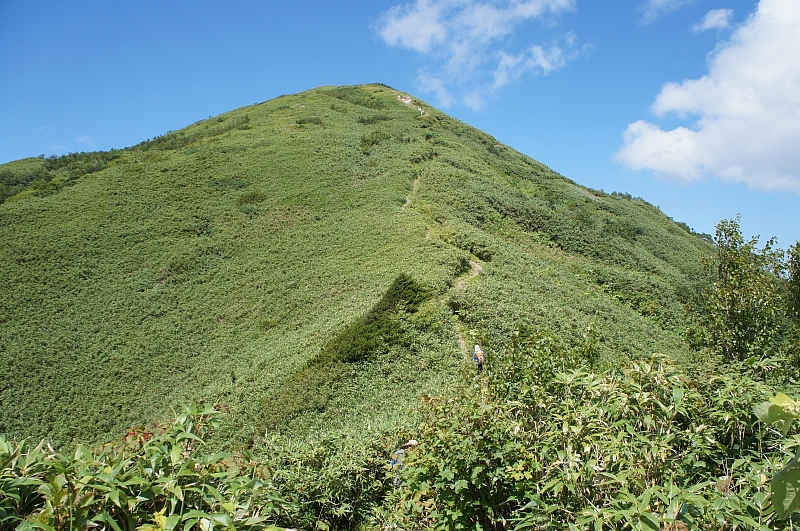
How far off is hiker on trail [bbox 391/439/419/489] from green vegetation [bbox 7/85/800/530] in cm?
14

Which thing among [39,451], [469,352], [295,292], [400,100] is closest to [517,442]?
[39,451]

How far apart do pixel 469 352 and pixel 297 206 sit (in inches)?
797

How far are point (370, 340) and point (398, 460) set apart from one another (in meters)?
7.33

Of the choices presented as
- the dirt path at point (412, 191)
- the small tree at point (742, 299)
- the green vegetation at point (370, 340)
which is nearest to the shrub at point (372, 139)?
the green vegetation at point (370, 340)

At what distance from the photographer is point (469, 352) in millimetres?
14406

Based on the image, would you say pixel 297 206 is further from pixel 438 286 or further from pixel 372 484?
pixel 372 484

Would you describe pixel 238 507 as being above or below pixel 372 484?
above

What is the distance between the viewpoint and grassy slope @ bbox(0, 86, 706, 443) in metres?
16.6

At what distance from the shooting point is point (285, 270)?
24391 mm

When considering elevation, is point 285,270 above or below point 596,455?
above

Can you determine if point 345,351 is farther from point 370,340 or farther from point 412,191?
point 412,191

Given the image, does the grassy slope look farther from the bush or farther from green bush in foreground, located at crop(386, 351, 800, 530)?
green bush in foreground, located at crop(386, 351, 800, 530)

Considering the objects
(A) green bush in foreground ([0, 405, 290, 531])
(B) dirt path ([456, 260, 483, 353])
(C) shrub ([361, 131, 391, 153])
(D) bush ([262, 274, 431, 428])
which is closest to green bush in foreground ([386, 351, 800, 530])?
(A) green bush in foreground ([0, 405, 290, 531])

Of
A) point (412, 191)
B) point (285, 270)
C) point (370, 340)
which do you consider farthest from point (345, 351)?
point (412, 191)
